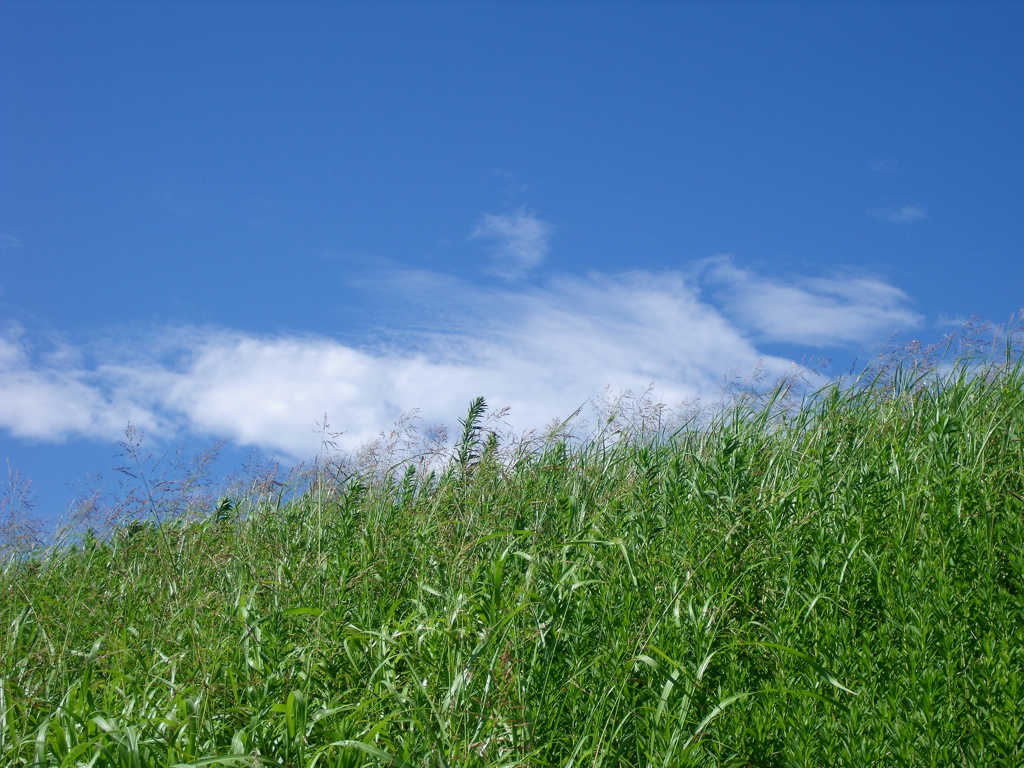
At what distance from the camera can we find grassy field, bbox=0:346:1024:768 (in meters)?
2.75

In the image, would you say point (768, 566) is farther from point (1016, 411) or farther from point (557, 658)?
point (1016, 411)

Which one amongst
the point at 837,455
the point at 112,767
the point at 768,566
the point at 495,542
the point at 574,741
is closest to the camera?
the point at 112,767

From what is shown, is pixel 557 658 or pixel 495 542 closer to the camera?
pixel 557 658

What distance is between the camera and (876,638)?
3242mm

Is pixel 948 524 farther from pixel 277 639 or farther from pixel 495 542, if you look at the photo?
pixel 277 639

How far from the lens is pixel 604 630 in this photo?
Answer: 10.6 ft

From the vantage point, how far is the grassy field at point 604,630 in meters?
2.75

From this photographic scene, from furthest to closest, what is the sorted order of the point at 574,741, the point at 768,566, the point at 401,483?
the point at 401,483 → the point at 768,566 → the point at 574,741

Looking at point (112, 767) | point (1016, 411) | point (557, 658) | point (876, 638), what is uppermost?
point (1016, 411)

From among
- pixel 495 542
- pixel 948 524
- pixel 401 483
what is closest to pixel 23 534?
pixel 401 483

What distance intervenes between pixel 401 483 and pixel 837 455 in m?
3.24

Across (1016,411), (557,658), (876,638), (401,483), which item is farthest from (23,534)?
(1016,411)

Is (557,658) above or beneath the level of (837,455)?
beneath

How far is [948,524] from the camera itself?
346 cm
